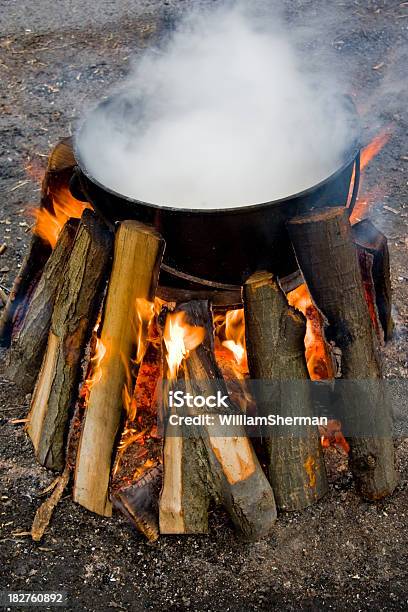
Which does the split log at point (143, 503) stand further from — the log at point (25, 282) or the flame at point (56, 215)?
the flame at point (56, 215)

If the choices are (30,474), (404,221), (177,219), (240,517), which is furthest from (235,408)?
(404,221)

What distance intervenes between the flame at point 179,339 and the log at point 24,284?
3.64 ft

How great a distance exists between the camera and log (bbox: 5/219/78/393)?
3.49 metres

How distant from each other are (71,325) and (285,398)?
1.08 m

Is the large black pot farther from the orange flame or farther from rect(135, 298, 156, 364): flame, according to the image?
the orange flame

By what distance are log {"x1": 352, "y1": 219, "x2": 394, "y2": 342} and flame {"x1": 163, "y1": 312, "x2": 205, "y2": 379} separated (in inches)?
39.9

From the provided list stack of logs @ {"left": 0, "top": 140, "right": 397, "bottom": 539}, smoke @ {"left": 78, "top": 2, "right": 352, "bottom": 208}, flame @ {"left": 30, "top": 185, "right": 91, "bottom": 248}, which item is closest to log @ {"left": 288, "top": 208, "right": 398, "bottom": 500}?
stack of logs @ {"left": 0, "top": 140, "right": 397, "bottom": 539}

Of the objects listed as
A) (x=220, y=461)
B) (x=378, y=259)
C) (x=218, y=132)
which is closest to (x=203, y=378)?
(x=220, y=461)

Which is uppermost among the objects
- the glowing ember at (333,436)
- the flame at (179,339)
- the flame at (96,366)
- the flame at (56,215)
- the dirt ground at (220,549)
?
the flame at (56,215)

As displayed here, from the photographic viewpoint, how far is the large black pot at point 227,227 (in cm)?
270

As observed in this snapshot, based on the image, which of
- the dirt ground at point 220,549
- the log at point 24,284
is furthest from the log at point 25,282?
the dirt ground at point 220,549

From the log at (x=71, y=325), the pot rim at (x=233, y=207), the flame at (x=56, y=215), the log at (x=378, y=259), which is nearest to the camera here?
the pot rim at (x=233, y=207)

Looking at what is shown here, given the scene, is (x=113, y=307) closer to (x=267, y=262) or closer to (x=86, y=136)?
(x=267, y=262)

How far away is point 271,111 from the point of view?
3.67m
